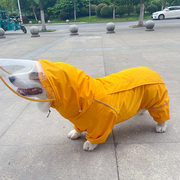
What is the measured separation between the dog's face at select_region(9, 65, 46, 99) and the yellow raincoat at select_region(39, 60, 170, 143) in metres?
0.07

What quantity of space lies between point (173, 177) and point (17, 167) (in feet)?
5.55

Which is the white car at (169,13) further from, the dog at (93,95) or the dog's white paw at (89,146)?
the dog's white paw at (89,146)

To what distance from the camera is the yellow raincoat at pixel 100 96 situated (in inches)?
60.1

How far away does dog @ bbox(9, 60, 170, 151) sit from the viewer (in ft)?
4.84

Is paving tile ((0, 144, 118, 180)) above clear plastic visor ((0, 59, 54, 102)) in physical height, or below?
below

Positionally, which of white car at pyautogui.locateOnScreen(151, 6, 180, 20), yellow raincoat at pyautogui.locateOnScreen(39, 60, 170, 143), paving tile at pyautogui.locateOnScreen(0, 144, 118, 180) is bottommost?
paving tile at pyautogui.locateOnScreen(0, 144, 118, 180)

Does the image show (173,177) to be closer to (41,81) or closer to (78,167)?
(78,167)

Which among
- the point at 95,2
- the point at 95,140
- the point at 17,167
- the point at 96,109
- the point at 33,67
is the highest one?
the point at 95,2

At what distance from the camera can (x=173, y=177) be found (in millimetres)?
1701

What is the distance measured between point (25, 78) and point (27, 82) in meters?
0.04

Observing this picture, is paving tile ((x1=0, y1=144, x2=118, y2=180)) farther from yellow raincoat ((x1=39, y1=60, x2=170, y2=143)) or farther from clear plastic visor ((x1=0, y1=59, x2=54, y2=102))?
clear plastic visor ((x1=0, y1=59, x2=54, y2=102))

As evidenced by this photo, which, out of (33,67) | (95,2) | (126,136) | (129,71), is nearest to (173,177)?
(126,136)

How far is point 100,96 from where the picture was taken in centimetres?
183

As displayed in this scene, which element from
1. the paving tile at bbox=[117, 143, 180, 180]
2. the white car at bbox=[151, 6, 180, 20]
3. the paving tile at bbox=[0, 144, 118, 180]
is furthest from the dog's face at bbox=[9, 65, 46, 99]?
the white car at bbox=[151, 6, 180, 20]
